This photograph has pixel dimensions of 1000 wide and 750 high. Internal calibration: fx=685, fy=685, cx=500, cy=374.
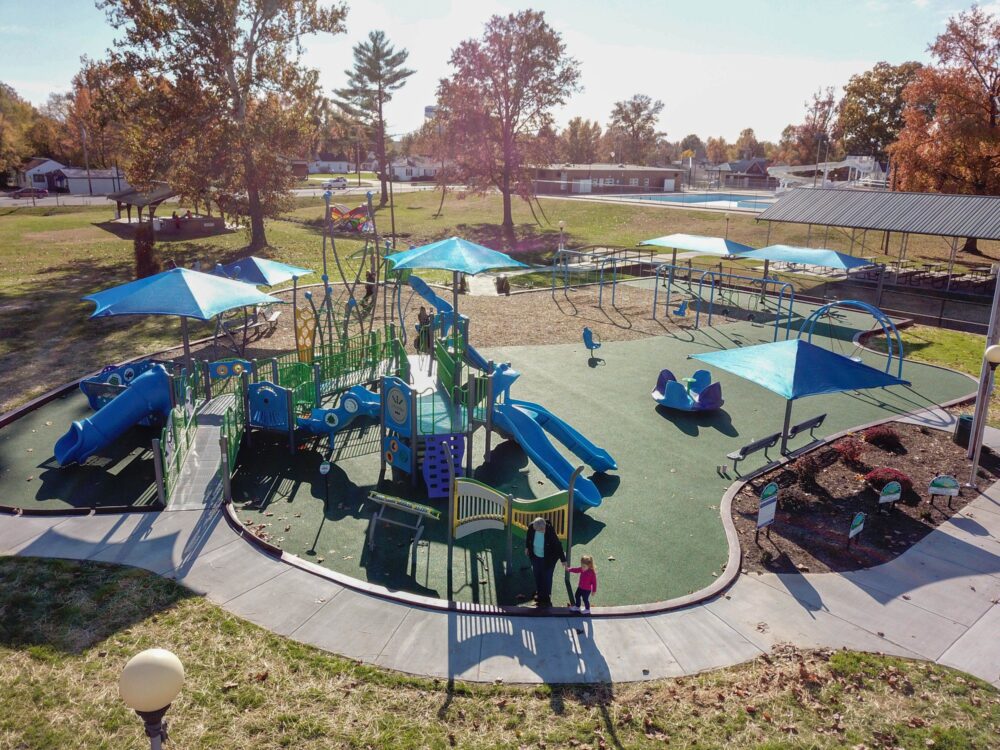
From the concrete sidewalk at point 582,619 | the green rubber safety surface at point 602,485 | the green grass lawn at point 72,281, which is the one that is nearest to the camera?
the concrete sidewalk at point 582,619

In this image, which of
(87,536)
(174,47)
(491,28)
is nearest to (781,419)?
(87,536)

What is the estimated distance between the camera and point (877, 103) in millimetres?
77312

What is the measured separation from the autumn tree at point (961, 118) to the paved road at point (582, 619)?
39902 millimetres

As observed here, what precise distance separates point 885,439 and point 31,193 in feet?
275

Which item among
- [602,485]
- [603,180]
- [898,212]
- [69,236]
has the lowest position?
[602,485]

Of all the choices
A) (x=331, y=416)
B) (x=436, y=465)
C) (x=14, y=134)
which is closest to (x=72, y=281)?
(x=331, y=416)

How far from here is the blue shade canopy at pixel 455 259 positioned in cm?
1465

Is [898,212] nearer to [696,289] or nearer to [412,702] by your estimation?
[696,289]

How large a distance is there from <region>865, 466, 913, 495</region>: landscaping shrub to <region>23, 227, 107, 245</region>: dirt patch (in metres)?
43.7

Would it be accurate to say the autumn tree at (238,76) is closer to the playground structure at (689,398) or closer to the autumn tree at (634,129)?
the playground structure at (689,398)

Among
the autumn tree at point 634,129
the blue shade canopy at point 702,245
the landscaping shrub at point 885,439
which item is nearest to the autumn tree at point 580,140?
the autumn tree at point 634,129

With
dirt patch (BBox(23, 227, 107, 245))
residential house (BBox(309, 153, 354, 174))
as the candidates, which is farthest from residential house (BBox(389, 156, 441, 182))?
dirt patch (BBox(23, 227, 107, 245))

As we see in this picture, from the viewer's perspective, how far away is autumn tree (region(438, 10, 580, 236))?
44875mm

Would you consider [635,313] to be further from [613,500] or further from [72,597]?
[72,597]
